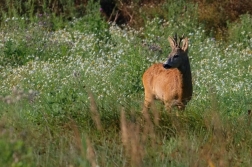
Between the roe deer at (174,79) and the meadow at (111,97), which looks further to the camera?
the roe deer at (174,79)

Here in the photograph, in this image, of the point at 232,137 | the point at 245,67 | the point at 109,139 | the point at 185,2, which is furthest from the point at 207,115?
the point at 185,2

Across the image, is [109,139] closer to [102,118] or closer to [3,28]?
[102,118]

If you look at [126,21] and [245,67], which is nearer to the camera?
[245,67]

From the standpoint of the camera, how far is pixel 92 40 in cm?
1462

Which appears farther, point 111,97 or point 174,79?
point 174,79

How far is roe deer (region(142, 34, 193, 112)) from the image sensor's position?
33.7 ft

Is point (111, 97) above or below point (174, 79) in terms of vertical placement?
above

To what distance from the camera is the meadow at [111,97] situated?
6508mm

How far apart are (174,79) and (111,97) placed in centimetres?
179

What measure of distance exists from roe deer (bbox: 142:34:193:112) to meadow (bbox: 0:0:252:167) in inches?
9.1

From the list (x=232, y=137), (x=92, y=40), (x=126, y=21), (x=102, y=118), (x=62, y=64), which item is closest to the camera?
(x=232, y=137)

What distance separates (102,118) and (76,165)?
207cm

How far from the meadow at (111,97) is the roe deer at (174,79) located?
23 cm

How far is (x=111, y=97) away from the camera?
8.92 meters
